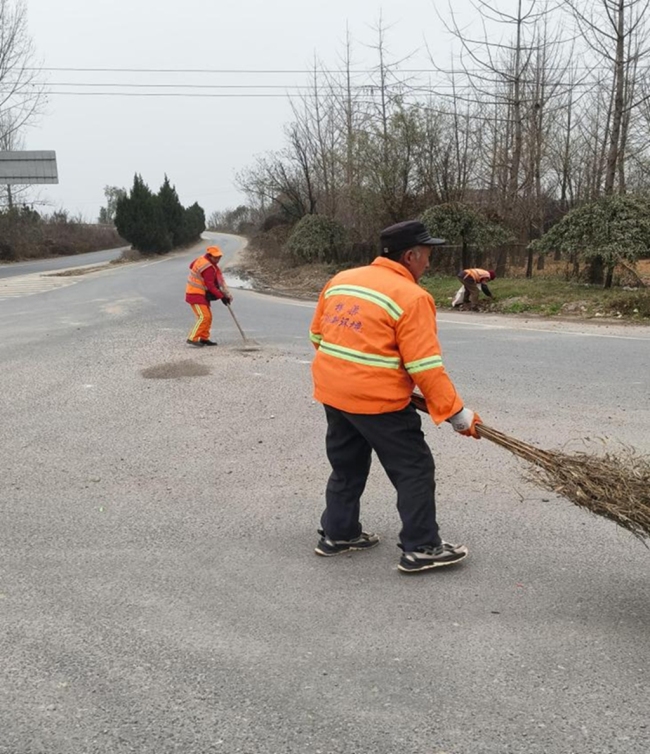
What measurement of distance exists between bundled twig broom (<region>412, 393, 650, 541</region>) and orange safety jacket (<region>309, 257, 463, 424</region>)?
39 centimetres

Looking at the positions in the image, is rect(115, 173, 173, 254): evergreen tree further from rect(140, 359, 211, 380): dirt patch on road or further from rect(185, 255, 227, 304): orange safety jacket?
rect(140, 359, 211, 380): dirt patch on road

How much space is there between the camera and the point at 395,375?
3.41m

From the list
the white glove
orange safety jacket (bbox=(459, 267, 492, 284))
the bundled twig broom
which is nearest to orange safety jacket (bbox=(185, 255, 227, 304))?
orange safety jacket (bbox=(459, 267, 492, 284))

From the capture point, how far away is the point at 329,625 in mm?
3113

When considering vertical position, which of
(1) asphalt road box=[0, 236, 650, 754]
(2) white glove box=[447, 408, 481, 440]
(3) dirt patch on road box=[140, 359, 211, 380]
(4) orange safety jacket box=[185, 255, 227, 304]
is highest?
(4) orange safety jacket box=[185, 255, 227, 304]

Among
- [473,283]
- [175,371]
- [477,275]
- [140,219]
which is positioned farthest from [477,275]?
[140,219]

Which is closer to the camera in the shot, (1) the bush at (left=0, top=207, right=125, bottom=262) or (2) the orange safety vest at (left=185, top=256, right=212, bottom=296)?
(2) the orange safety vest at (left=185, top=256, right=212, bottom=296)

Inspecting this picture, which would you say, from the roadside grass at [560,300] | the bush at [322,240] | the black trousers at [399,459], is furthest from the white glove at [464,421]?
the bush at [322,240]

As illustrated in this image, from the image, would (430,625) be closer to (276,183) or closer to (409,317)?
(409,317)

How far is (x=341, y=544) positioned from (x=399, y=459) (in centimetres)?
66

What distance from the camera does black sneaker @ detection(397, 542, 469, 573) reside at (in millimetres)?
3553

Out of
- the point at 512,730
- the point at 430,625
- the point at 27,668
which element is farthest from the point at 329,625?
the point at 27,668

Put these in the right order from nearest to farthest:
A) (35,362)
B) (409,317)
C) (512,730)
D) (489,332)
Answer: (512,730) < (409,317) < (35,362) < (489,332)

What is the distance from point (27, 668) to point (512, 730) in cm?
185
